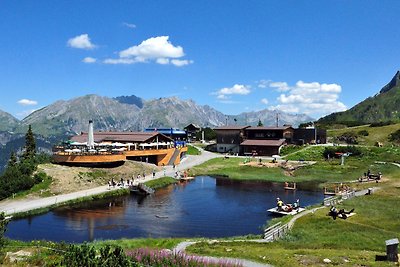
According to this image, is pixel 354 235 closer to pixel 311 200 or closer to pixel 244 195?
pixel 311 200

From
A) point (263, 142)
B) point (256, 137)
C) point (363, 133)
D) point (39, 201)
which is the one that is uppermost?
point (363, 133)

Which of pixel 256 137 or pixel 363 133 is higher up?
pixel 363 133

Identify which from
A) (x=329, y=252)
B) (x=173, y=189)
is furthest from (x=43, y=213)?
(x=329, y=252)

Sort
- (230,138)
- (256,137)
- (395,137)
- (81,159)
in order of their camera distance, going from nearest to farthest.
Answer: (81,159) < (395,137) < (256,137) < (230,138)

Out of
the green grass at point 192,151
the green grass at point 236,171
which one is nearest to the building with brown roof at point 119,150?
the green grass at point 236,171

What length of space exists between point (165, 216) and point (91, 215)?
31.6 ft

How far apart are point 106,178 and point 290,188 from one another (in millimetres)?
33992

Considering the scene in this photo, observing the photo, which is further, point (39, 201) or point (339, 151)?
point (339, 151)

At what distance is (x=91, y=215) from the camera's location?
51125 mm

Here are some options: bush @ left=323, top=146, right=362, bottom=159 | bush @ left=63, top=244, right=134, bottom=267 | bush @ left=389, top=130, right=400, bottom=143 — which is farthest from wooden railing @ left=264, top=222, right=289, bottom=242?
bush @ left=389, top=130, right=400, bottom=143

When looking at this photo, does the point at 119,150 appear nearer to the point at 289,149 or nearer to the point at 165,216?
the point at 165,216

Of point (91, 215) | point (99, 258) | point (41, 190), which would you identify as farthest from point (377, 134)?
point (99, 258)

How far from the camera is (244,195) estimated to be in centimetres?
6762

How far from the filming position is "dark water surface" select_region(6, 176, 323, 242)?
142 feet
